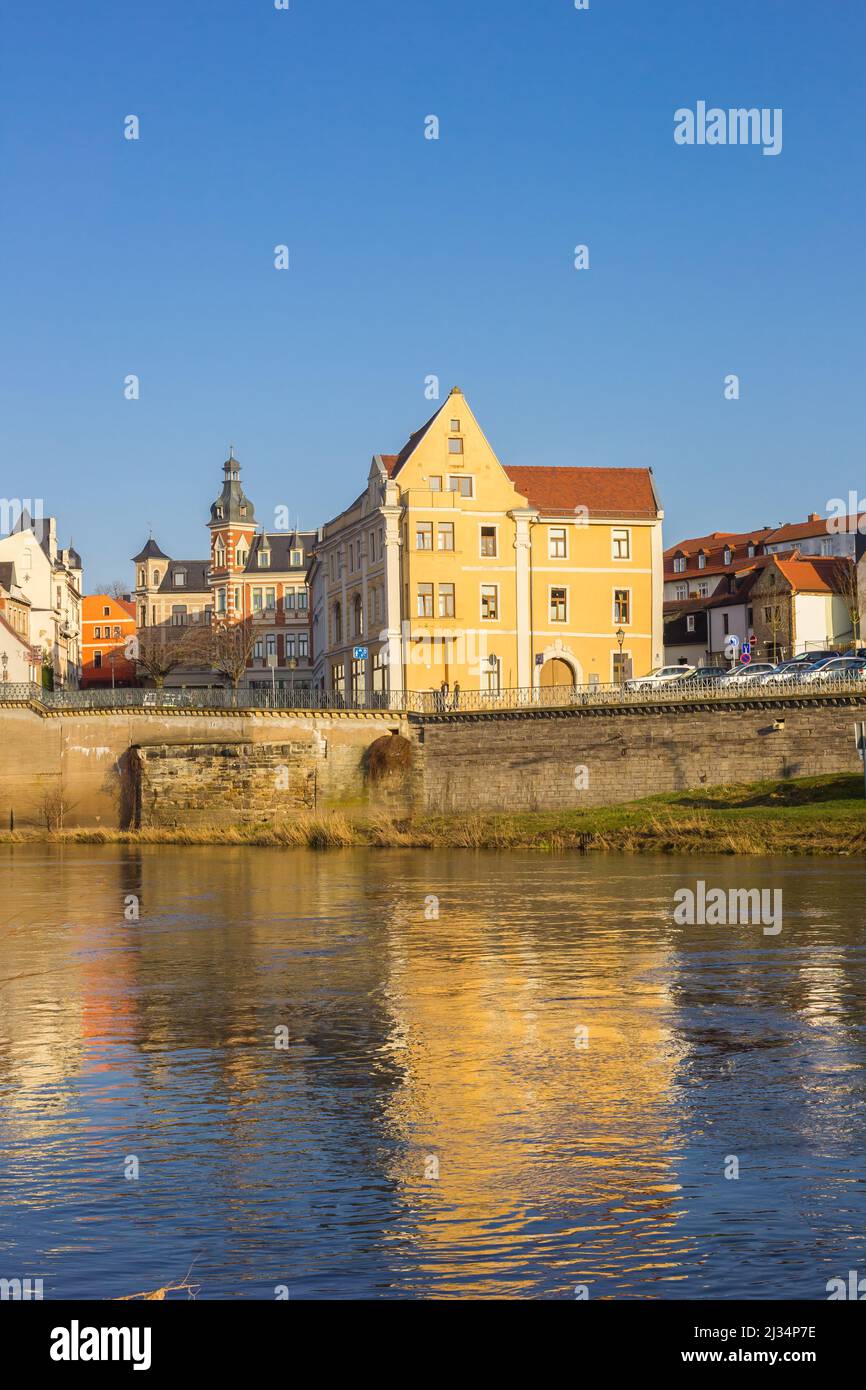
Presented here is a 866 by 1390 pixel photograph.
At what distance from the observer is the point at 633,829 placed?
6106 cm

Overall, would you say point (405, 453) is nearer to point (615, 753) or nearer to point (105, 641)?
point (615, 753)

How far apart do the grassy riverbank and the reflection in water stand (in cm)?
2348

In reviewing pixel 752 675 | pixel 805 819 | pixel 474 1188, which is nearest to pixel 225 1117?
pixel 474 1188

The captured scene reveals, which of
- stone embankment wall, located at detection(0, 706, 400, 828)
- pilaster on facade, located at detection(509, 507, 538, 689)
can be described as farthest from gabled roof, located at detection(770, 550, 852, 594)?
stone embankment wall, located at detection(0, 706, 400, 828)

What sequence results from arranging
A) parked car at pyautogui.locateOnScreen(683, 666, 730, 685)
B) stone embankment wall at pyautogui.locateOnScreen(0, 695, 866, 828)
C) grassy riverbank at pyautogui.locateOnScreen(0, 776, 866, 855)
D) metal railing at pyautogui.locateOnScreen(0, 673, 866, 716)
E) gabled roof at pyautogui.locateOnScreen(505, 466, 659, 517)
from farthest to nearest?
gabled roof at pyautogui.locateOnScreen(505, 466, 659, 517), metal railing at pyautogui.locateOnScreen(0, 673, 866, 716), stone embankment wall at pyautogui.locateOnScreen(0, 695, 866, 828), parked car at pyautogui.locateOnScreen(683, 666, 730, 685), grassy riverbank at pyautogui.locateOnScreen(0, 776, 866, 855)

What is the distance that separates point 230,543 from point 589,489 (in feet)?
226

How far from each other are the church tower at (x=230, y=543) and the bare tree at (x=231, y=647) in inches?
104

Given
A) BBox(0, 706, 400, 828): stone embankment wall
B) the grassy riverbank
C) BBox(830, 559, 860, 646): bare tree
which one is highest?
BBox(830, 559, 860, 646): bare tree

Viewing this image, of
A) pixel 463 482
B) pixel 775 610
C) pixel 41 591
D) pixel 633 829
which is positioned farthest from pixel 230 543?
pixel 633 829

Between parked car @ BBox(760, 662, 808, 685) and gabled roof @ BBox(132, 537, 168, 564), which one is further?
gabled roof @ BBox(132, 537, 168, 564)

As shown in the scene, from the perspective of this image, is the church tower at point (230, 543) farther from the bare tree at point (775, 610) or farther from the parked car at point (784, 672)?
the parked car at point (784, 672)

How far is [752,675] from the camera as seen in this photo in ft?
233

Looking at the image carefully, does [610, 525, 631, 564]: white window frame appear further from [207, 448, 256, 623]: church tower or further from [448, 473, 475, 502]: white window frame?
[207, 448, 256, 623]: church tower

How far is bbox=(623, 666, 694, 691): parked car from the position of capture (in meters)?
74.2
